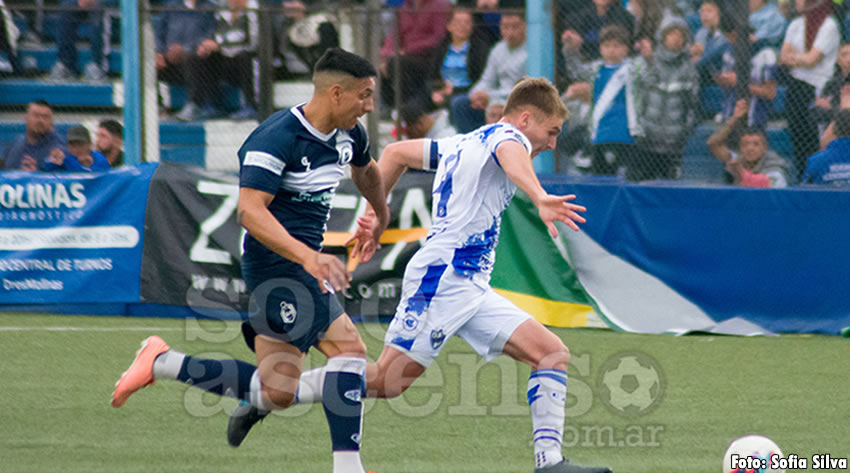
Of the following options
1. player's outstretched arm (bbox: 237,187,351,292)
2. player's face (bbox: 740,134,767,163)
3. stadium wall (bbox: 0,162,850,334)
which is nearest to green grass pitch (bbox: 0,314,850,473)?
stadium wall (bbox: 0,162,850,334)

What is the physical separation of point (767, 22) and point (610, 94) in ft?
5.19

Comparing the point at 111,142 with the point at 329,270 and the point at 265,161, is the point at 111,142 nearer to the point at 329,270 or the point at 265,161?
the point at 265,161

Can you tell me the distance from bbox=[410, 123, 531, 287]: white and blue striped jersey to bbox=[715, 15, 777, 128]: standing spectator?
19.0 feet

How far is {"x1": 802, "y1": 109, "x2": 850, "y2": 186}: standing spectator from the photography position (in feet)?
34.2

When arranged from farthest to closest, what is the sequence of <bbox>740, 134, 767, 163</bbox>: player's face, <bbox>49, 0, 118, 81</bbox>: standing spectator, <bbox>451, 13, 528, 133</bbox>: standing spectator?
<bbox>49, 0, 118, 81</bbox>: standing spectator → <bbox>451, 13, 528, 133</bbox>: standing spectator → <bbox>740, 134, 767, 163</bbox>: player's face

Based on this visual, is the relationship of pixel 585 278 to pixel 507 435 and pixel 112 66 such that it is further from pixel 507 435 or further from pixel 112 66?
pixel 112 66

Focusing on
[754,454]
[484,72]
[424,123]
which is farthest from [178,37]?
[754,454]

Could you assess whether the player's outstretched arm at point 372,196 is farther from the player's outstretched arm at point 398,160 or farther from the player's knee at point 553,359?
the player's knee at point 553,359

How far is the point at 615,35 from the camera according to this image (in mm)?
10930

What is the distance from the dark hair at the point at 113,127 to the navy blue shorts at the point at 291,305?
7090 mm

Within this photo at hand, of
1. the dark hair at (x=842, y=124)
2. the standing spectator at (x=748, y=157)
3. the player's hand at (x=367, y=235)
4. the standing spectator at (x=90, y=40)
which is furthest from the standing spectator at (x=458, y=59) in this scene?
the player's hand at (x=367, y=235)

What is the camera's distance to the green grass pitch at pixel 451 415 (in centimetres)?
583

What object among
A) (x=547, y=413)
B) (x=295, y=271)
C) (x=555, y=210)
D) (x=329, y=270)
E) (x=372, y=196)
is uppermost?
(x=555, y=210)

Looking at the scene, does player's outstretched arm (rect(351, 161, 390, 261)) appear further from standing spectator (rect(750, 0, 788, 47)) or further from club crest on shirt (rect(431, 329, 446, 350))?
standing spectator (rect(750, 0, 788, 47))
